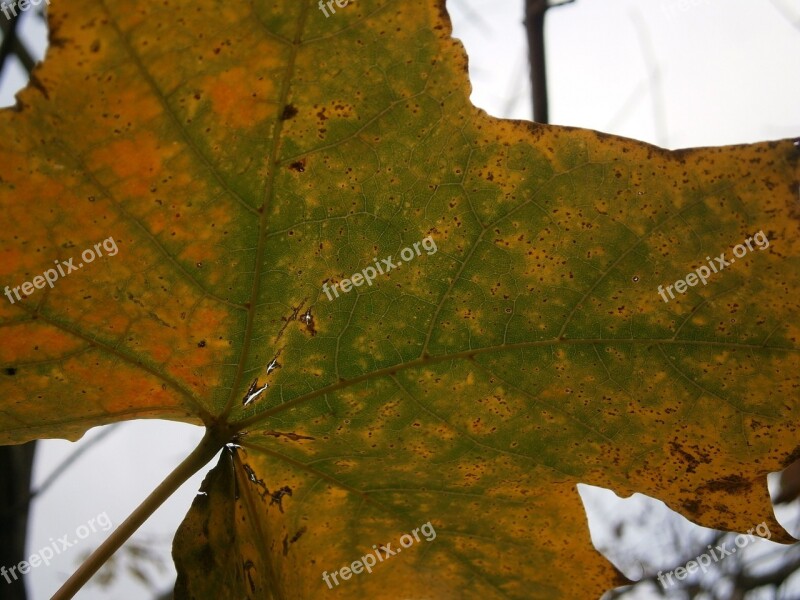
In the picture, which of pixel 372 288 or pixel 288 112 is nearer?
pixel 288 112

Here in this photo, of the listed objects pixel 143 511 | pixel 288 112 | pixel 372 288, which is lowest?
pixel 143 511

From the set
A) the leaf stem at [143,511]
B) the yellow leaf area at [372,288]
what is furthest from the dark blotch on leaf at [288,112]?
the leaf stem at [143,511]

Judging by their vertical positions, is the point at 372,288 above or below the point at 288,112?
below

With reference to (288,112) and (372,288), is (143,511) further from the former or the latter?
(288,112)

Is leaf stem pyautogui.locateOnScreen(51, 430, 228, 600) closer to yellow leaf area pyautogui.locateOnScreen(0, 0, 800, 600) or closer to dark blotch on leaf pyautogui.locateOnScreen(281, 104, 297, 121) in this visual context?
yellow leaf area pyautogui.locateOnScreen(0, 0, 800, 600)

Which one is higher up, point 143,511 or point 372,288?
point 372,288

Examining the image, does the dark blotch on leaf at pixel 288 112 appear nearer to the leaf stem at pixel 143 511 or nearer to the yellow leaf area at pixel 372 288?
the yellow leaf area at pixel 372 288

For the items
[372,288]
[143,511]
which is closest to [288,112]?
[372,288]
